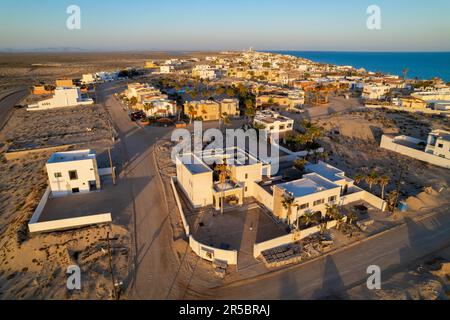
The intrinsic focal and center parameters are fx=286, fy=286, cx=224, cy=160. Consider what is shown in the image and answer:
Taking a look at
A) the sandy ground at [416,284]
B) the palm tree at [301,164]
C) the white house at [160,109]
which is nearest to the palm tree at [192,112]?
the white house at [160,109]

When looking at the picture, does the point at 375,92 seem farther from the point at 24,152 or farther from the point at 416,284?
the point at 24,152

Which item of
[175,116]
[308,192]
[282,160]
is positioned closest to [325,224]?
[308,192]

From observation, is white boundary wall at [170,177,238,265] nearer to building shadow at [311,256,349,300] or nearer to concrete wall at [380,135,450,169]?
building shadow at [311,256,349,300]

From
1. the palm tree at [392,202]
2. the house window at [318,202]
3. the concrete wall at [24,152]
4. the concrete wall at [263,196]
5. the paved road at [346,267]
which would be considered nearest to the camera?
the paved road at [346,267]

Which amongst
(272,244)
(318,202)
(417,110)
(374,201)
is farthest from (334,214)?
(417,110)

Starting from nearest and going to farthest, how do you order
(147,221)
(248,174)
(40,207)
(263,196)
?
(147,221), (40,207), (263,196), (248,174)

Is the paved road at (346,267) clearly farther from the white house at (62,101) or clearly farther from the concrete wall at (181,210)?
the white house at (62,101)
